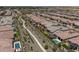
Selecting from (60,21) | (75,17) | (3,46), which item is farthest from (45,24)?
(3,46)

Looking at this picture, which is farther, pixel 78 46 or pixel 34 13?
pixel 34 13

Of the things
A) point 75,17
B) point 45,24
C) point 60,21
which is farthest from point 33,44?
point 75,17

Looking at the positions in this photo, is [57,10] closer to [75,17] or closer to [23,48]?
[75,17]

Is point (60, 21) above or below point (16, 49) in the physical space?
above
